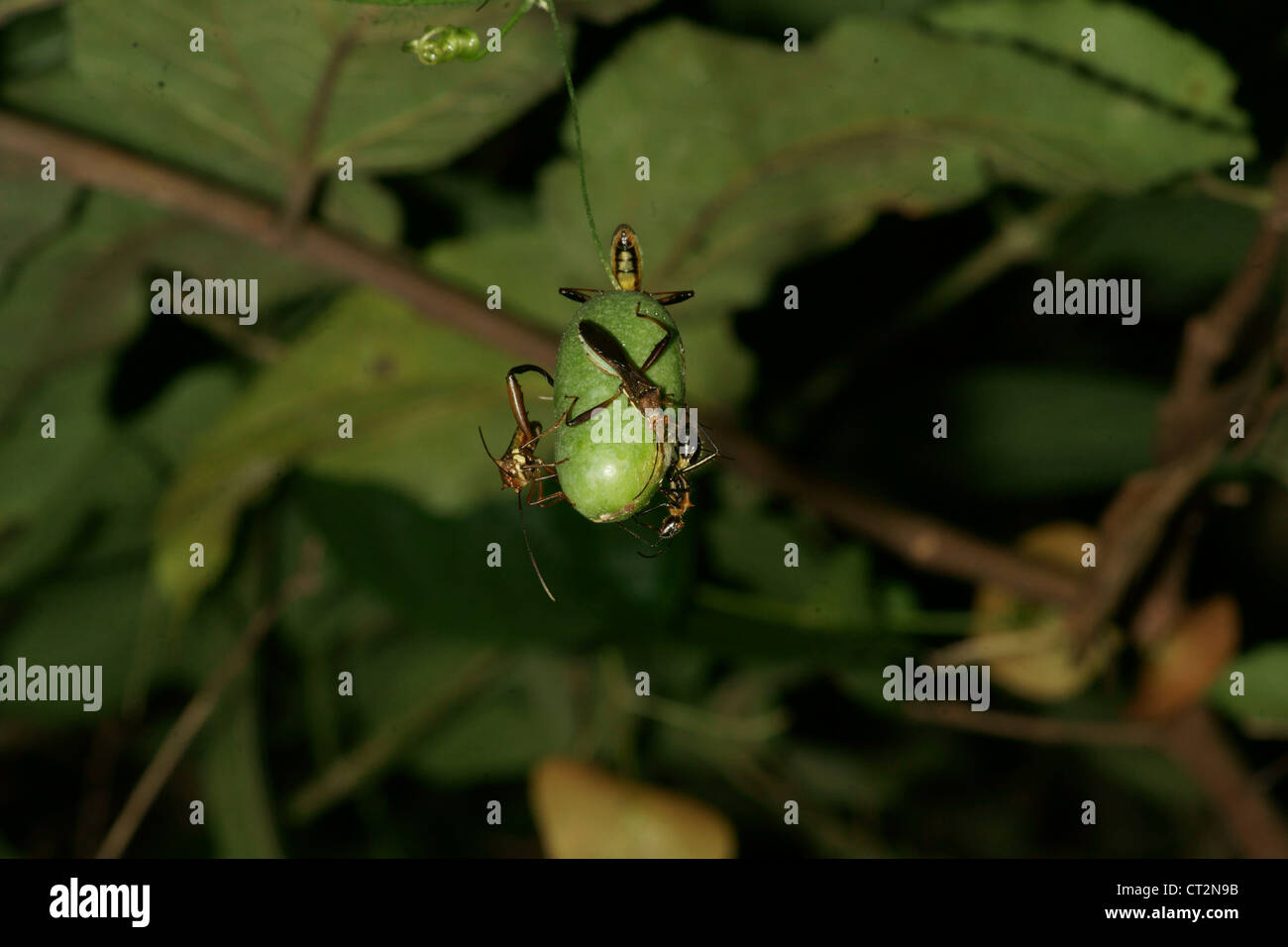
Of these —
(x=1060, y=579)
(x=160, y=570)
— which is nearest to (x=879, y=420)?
(x=1060, y=579)

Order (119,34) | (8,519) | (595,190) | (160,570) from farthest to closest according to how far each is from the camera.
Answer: (8,519) → (160,570) → (595,190) → (119,34)

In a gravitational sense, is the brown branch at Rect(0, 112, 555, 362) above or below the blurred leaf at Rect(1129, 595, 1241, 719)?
above

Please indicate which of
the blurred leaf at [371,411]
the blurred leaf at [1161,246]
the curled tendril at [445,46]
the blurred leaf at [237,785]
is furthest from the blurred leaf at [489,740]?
the curled tendril at [445,46]

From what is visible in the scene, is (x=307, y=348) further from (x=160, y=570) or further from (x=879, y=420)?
(x=879, y=420)

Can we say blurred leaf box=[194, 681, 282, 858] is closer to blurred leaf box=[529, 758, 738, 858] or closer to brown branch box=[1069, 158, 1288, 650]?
blurred leaf box=[529, 758, 738, 858]

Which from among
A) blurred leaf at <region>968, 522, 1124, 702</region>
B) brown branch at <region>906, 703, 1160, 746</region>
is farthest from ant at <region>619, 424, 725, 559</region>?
brown branch at <region>906, 703, 1160, 746</region>
